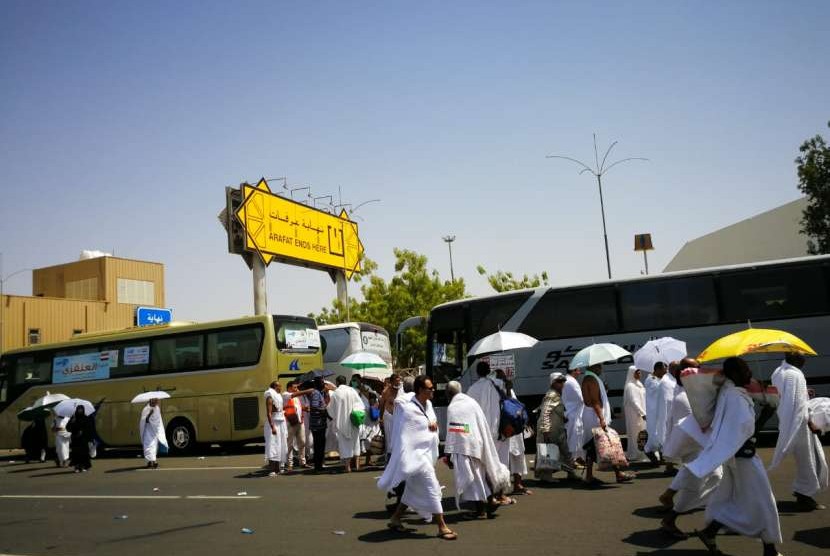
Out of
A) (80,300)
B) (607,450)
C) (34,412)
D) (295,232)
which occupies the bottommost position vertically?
(607,450)

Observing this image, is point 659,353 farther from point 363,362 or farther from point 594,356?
point 363,362

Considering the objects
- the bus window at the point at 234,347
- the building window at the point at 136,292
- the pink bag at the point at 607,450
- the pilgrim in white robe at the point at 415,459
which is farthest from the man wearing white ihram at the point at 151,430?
the building window at the point at 136,292

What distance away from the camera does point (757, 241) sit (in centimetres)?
4869

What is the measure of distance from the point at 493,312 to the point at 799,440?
380 inches

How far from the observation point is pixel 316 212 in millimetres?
36656

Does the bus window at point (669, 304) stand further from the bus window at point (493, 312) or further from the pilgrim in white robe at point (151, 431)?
the pilgrim in white robe at point (151, 431)

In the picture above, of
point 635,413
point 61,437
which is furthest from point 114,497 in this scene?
point 635,413

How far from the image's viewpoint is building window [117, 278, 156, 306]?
62.7 m

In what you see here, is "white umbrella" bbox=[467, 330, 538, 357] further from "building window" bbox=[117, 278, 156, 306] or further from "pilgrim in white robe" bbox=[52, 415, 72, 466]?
"building window" bbox=[117, 278, 156, 306]

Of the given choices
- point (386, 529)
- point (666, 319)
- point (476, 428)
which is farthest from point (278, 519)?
point (666, 319)

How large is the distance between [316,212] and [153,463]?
816 inches

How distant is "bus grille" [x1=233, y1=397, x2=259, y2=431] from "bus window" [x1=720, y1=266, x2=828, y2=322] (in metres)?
11.6

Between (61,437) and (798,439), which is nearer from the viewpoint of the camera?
(798,439)

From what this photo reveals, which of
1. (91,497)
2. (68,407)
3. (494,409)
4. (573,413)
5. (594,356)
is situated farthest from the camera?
(68,407)
